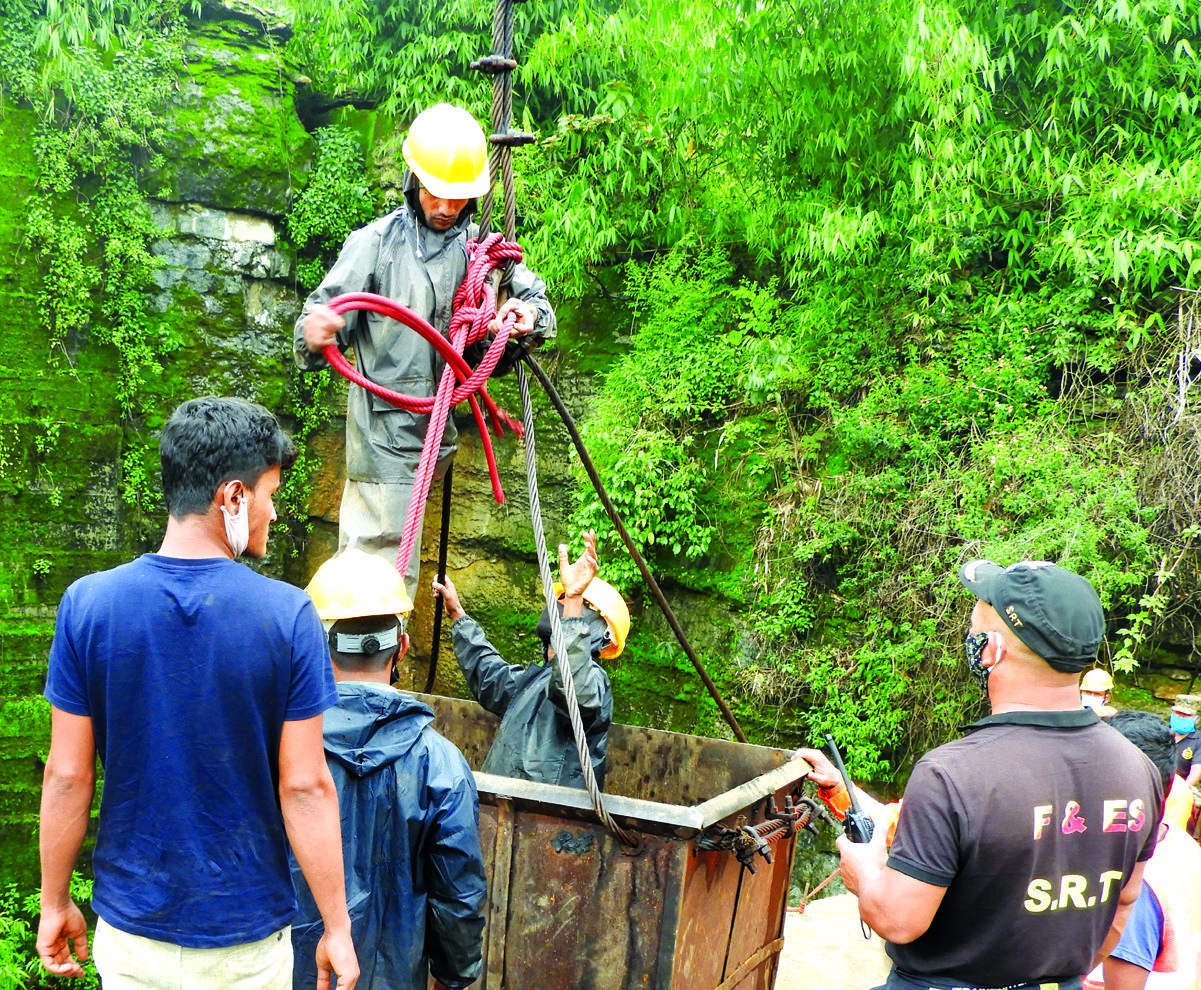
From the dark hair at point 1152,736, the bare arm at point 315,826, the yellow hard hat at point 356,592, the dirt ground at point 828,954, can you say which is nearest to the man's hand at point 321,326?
the yellow hard hat at point 356,592

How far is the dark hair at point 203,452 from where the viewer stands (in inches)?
64.1

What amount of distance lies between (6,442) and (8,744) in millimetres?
2207

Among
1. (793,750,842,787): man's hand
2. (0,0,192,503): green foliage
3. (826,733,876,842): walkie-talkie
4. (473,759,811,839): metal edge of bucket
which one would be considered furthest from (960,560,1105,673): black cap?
(0,0,192,503): green foliage

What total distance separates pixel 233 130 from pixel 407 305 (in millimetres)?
5772

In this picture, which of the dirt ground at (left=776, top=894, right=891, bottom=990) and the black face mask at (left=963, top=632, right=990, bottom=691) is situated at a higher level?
the black face mask at (left=963, top=632, right=990, bottom=691)

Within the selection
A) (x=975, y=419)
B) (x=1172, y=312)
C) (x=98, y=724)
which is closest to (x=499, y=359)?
(x=98, y=724)

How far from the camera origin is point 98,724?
162 centimetres

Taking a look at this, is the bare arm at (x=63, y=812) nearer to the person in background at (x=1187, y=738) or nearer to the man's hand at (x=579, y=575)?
the man's hand at (x=579, y=575)

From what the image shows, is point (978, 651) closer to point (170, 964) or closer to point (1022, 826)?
point (1022, 826)

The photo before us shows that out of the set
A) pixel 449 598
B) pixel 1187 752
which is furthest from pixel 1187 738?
pixel 449 598

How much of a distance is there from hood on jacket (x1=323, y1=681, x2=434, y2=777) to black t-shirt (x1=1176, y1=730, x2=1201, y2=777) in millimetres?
4361

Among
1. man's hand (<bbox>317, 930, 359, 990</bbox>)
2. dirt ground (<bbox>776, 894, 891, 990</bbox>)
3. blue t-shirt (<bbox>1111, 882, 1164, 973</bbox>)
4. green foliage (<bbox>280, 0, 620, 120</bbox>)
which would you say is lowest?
dirt ground (<bbox>776, 894, 891, 990</bbox>)

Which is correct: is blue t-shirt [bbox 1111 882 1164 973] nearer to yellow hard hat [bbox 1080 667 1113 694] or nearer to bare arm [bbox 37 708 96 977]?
bare arm [bbox 37 708 96 977]

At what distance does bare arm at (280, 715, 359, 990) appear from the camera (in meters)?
1.63
